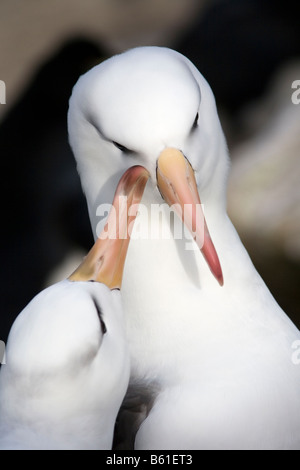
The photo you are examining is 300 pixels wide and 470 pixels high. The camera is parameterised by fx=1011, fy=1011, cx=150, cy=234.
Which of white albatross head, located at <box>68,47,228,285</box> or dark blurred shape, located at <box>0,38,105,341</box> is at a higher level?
white albatross head, located at <box>68,47,228,285</box>

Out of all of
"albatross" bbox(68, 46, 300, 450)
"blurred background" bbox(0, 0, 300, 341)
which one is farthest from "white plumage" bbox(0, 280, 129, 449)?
"blurred background" bbox(0, 0, 300, 341)

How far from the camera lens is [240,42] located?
383 centimetres

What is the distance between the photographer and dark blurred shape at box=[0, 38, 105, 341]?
369 centimetres

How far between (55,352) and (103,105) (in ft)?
1.66

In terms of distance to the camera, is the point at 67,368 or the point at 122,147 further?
the point at 122,147

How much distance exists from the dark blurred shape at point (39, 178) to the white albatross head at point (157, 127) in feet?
4.97

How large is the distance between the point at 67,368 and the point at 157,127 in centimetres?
49

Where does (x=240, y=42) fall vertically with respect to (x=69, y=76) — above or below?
above

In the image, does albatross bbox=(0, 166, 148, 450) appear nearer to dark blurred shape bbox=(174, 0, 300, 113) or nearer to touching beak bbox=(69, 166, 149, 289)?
touching beak bbox=(69, 166, 149, 289)

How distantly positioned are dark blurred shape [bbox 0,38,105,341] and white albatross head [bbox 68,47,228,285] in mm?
1514

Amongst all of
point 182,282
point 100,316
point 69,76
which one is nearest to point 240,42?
point 69,76

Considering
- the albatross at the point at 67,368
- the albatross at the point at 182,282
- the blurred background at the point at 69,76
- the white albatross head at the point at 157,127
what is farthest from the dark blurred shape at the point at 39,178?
the albatross at the point at 67,368

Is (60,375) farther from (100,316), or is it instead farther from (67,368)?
(100,316)

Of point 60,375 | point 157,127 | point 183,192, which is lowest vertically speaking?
point 60,375
